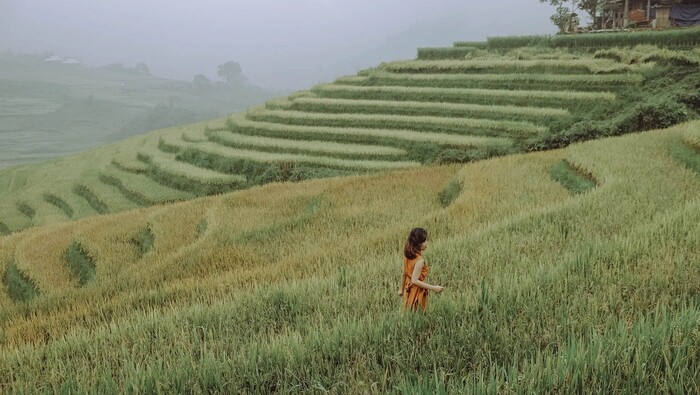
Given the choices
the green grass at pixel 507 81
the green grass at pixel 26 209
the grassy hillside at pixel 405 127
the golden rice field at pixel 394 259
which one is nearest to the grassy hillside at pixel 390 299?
the golden rice field at pixel 394 259

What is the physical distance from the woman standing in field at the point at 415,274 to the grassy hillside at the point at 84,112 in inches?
3966

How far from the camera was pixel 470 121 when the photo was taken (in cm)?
1906

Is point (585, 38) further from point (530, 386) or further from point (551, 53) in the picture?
point (530, 386)

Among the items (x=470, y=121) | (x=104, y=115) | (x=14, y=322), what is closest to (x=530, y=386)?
(x=14, y=322)

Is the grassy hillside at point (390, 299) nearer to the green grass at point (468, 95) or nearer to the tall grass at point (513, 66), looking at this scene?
the green grass at point (468, 95)

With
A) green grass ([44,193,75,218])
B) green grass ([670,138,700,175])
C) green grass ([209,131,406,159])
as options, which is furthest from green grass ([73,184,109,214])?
green grass ([670,138,700,175])

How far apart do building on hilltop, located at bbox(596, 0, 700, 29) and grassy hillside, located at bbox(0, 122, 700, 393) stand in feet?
63.0

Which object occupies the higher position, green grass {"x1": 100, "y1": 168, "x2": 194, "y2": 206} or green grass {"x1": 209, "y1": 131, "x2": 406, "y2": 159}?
green grass {"x1": 209, "y1": 131, "x2": 406, "y2": 159}

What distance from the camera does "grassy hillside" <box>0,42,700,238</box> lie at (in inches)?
673

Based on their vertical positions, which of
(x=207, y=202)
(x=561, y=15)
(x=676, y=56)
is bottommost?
(x=207, y=202)

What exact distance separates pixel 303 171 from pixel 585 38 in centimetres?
1731

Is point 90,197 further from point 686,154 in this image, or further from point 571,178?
point 686,154

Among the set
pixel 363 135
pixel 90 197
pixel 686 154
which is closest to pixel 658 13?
pixel 363 135

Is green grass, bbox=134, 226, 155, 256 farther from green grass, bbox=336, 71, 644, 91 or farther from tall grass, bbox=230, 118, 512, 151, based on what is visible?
green grass, bbox=336, 71, 644, 91
